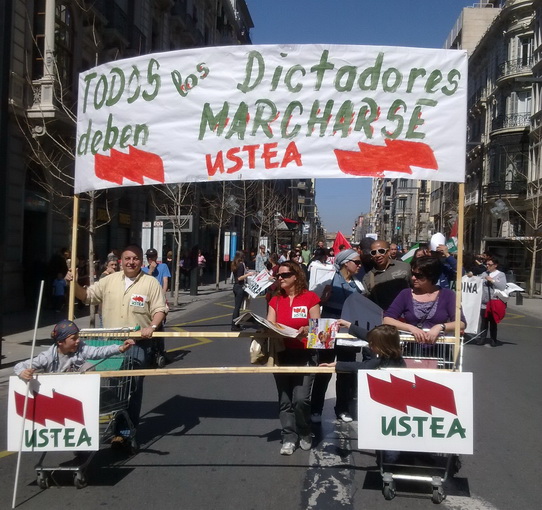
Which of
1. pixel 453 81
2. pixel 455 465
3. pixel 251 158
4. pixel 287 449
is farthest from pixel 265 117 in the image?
pixel 455 465

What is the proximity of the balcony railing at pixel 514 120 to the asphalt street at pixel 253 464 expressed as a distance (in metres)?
37.6

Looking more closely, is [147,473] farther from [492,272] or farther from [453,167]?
[492,272]

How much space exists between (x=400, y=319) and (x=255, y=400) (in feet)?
10.1

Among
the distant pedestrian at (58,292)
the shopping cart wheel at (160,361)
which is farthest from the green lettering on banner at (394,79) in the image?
the distant pedestrian at (58,292)

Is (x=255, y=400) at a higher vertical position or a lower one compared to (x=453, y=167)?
lower

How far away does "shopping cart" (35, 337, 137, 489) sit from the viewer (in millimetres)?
4992

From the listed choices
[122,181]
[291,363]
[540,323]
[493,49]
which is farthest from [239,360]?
[493,49]

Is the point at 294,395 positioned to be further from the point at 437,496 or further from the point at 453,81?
the point at 453,81

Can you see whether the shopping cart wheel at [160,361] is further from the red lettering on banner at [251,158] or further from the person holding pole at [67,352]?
the red lettering on banner at [251,158]

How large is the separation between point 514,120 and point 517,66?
3651 millimetres

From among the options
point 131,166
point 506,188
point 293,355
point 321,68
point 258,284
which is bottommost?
point 293,355

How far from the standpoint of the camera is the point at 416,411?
4715 millimetres

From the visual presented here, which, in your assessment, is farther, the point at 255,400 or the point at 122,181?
the point at 255,400

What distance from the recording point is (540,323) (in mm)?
19375
